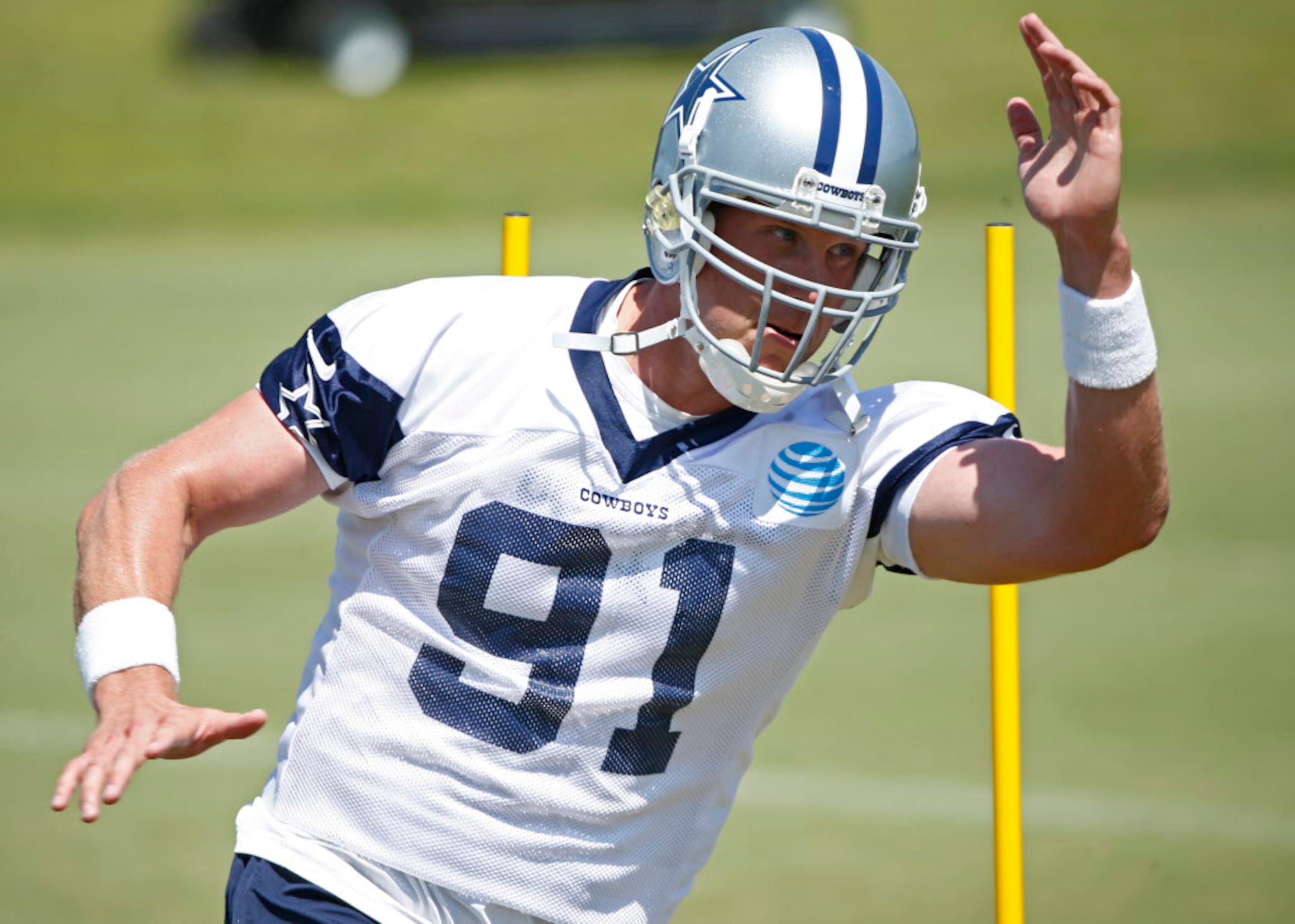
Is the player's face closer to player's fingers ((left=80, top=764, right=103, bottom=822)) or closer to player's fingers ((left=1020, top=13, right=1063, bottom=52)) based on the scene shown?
player's fingers ((left=1020, top=13, right=1063, bottom=52))

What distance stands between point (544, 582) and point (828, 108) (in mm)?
833

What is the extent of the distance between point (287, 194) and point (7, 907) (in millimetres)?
11779

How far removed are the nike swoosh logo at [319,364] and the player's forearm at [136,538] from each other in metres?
0.26

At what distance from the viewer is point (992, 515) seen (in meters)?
2.62

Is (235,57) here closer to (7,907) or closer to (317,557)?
(317,557)

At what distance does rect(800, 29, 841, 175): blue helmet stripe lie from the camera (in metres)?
2.61

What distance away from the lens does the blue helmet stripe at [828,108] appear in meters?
2.61

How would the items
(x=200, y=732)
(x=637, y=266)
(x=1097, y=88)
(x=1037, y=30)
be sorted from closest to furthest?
(x=200, y=732), (x=1097, y=88), (x=1037, y=30), (x=637, y=266)

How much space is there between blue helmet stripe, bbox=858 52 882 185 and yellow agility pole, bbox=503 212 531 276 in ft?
3.20

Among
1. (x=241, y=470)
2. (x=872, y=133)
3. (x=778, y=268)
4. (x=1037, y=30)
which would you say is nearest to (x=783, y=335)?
(x=778, y=268)

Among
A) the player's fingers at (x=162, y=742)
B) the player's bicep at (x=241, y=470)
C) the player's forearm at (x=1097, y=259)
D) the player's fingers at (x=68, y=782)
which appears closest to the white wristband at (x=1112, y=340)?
the player's forearm at (x=1097, y=259)

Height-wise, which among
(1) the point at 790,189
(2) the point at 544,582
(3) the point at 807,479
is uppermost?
(1) the point at 790,189

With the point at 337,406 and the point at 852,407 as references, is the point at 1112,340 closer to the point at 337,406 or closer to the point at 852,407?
the point at 852,407

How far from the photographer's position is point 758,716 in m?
2.83
